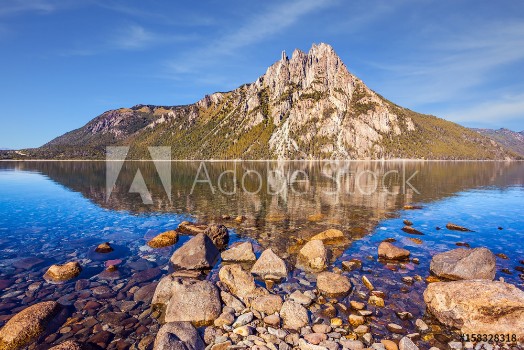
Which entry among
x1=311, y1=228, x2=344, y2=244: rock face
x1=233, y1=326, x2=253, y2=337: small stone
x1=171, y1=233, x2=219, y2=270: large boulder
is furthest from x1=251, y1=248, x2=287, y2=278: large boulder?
x1=311, y1=228, x2=344, y2=244: rock face

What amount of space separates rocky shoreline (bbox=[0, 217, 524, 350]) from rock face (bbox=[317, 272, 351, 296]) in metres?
0.06

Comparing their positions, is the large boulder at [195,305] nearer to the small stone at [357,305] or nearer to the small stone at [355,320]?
the small stone at [355,320]

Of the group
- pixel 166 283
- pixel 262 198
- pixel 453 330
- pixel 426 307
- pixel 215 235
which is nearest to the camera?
pixel 453 330

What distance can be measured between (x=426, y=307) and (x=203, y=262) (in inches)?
562

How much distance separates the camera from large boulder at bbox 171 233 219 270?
21.3 metres

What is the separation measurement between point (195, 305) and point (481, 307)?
1365 centimetres

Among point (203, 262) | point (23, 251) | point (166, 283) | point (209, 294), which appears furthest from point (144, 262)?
point (23, 251)

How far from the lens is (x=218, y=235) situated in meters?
27.7

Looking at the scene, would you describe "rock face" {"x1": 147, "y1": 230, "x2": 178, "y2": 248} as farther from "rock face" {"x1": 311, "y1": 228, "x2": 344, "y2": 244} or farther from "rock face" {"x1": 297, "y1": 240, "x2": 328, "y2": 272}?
"rock face" {"x1": 311, "y1": 228, "x2": 344, "y2": 244}

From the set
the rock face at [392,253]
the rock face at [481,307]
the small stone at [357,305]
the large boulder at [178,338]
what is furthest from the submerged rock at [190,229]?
the rock face at [481,307]

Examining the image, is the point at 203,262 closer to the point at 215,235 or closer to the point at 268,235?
the point at 215,235

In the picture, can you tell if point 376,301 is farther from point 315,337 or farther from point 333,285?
point 315,337

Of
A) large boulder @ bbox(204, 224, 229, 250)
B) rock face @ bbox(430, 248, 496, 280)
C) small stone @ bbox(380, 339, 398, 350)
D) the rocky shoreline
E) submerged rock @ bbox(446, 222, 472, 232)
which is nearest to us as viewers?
small stone @ bbox(380, 339, 398, 350)

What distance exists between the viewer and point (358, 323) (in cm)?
1412
